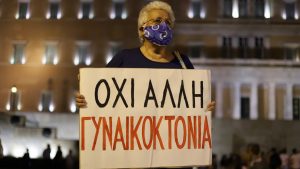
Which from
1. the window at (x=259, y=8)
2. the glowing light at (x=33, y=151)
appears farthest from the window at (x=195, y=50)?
the glowing light at (x=33, y=151)

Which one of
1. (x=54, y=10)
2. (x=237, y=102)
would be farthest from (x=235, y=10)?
(x=54, y=10)

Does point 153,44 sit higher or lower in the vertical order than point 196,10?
lower

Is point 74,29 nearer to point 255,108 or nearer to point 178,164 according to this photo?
point 255,108

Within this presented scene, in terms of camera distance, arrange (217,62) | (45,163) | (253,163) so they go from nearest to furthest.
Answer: (253,163) → (45,163) → (217,62)

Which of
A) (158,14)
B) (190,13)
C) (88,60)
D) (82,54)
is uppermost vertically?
(190,13)

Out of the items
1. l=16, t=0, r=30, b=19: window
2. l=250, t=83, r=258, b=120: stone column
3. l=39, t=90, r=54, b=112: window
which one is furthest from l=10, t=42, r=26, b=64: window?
l=250, t=83, r=258, b=120: stone column

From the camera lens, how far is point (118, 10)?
36406 mm

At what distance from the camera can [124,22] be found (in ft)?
117

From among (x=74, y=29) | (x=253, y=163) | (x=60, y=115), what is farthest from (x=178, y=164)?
(x=74, y=29)

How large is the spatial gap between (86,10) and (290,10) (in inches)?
551

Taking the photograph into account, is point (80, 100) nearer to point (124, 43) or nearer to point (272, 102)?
point (272, 102)

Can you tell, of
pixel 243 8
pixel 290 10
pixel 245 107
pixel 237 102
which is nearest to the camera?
pixel 237 102

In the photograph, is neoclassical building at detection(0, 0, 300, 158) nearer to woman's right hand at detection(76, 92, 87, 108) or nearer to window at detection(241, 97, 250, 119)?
window at detection(241, 97, 250, 119)

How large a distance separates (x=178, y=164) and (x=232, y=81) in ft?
103
